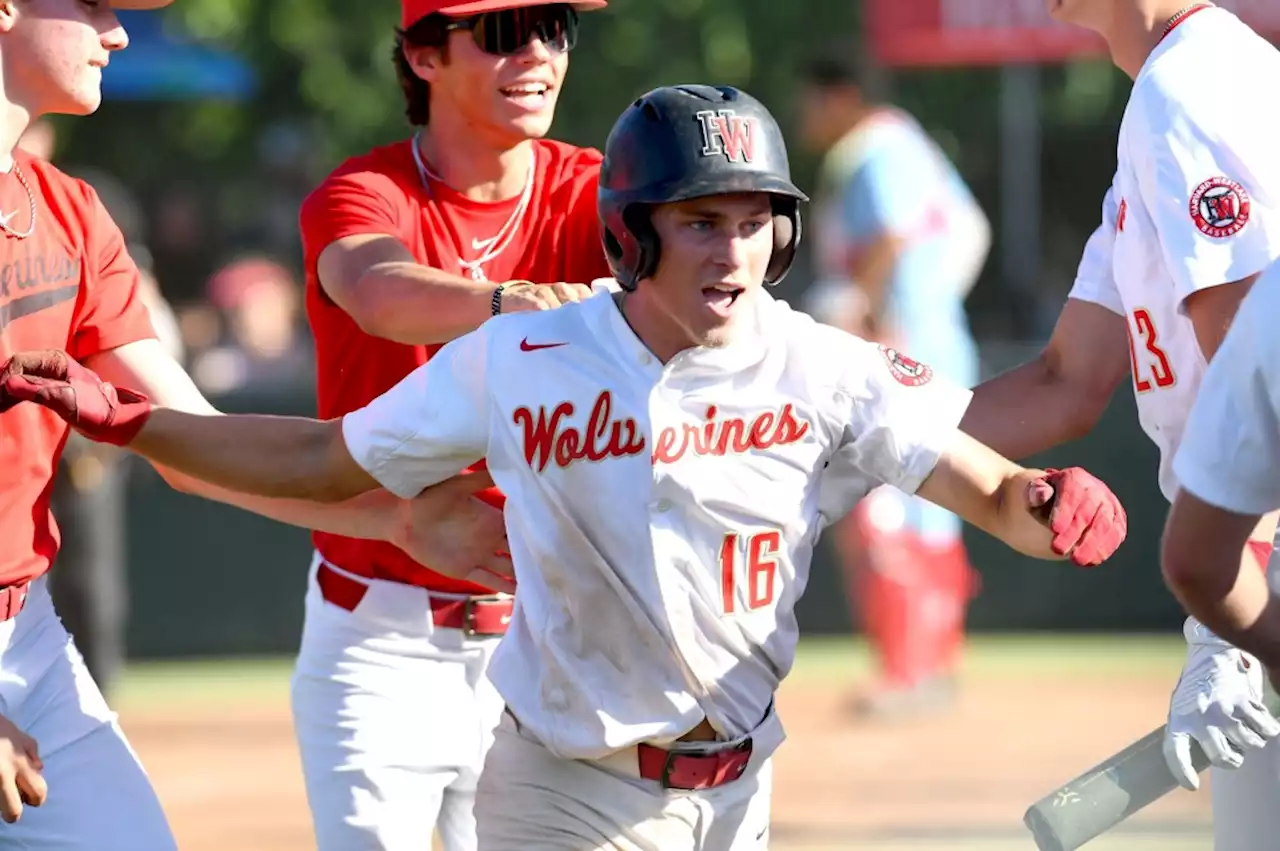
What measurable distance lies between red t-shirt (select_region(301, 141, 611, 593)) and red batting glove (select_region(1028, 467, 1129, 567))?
4.91ft

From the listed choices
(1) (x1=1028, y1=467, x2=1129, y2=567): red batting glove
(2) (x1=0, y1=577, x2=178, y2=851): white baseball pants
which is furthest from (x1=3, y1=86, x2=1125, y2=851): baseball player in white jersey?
(2) (x1=0, y1=577, x2=178, y2=851): white baseball pants

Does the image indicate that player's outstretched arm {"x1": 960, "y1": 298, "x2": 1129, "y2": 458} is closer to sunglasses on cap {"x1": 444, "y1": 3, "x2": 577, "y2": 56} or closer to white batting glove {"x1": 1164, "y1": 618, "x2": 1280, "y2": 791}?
white batting glove {"x1": 1164, "y1": 618, "x2": 1280, "y2": 791}

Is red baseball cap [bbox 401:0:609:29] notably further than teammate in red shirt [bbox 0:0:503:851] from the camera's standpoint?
Yes

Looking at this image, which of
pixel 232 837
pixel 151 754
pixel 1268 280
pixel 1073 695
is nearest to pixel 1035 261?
pixel 1073 695

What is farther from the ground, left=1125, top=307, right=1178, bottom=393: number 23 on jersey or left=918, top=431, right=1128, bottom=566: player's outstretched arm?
left=1125, top=307, right=1178, bottom=393: number 23 on jersey

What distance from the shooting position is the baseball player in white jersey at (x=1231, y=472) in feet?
10.4

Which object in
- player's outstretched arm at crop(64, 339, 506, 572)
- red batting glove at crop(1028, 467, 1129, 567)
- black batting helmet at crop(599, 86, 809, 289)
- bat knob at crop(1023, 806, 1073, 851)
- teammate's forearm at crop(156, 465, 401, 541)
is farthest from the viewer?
teammate's forearm at crop(156, 465, 401, 541)

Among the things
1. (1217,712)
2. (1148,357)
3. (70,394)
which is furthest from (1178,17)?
(70,394)

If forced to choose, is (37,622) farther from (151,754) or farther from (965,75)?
(965,75)

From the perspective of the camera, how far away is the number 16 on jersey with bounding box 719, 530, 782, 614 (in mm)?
4031

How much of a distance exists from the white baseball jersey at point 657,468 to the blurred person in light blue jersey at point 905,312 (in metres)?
6.72

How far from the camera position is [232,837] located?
834cm

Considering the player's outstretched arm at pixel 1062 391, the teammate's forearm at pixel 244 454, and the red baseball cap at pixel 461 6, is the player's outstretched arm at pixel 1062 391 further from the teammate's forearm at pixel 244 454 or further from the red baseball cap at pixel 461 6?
the teammate's forearm at pixel 244 454

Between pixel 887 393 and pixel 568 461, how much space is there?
600mm
